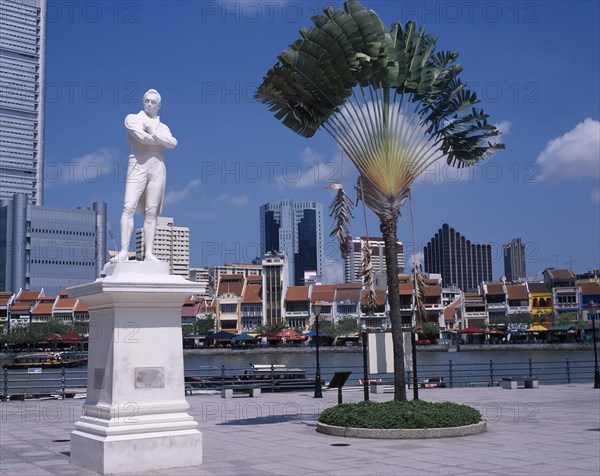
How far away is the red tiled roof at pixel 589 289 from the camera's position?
118 m

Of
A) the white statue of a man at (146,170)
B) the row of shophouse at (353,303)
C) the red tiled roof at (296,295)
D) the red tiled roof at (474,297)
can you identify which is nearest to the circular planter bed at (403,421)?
the white statue of a man at (146,170)

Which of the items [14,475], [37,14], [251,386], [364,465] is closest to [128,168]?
[14,475]

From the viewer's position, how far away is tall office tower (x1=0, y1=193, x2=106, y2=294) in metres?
157

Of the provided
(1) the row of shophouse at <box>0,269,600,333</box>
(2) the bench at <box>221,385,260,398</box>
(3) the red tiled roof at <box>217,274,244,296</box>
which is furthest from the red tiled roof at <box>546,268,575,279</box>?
(2) the bench at <box>221,385,260,398</box>

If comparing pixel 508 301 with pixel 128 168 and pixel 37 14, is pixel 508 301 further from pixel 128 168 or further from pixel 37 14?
pixel 37 14

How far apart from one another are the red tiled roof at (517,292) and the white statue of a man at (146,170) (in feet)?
374

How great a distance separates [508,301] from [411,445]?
112m

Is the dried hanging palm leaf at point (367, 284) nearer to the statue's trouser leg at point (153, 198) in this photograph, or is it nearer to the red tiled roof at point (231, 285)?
the statue's trouser leg at point (153, 198)

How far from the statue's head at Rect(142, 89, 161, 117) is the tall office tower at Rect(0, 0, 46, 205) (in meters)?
175

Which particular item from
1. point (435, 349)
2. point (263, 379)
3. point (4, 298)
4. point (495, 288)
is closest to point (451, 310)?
point (495, 288)

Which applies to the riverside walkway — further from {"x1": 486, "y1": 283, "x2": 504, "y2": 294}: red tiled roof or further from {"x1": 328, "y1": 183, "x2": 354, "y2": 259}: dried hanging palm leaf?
{"x1": 486, "y1": 283, "x2": 504, "y2": 294}: red tiled roof

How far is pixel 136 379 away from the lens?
11.4 meters

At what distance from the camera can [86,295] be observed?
11758 mm

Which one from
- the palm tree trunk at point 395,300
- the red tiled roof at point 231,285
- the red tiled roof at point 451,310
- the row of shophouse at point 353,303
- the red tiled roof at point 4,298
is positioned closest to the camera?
the palm tree trunk at point 395,300
